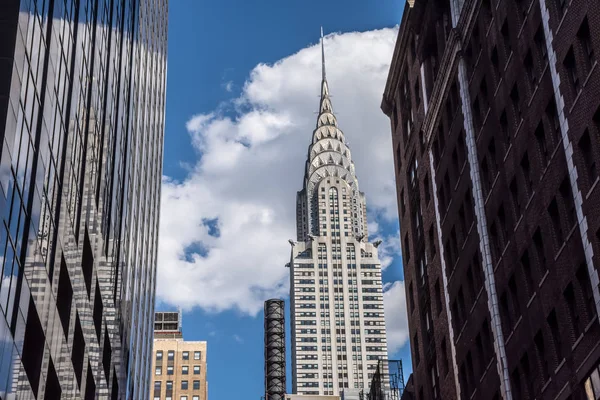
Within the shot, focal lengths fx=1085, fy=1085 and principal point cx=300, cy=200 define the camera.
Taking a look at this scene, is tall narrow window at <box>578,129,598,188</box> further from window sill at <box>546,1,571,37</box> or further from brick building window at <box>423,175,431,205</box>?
brick building window at <box>423,175,431,205</box>

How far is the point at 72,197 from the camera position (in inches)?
2178

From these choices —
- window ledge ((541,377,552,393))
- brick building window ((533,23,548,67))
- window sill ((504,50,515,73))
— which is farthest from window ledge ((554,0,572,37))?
window ledge ((541,377,552,393))

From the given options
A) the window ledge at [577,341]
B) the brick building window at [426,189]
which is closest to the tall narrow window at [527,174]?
the window ledge at [577,341]

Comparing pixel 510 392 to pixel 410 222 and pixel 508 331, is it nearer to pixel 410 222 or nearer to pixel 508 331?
pixel 508 331

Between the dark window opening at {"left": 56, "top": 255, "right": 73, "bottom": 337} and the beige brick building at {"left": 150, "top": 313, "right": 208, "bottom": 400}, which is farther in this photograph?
the beige brick building at {"left": 150, "top": 313, "right": 208, "bottom": 400}

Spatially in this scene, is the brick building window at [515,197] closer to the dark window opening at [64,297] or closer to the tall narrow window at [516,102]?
the tall narrow window at [516,102]

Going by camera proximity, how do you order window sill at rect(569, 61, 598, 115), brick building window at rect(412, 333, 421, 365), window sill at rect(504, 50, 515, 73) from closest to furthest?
window sill at rect(569, 61, 598, 115) < window sill at rect(504, 50, 515, 73) < brick building window at rect(412, 333, 421, 365)

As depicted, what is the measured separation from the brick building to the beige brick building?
10310 cm

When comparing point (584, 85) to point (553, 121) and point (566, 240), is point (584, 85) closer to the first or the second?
point (553, 121)

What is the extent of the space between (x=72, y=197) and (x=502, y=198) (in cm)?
2256

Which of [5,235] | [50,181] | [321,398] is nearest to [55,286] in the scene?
[50,181]

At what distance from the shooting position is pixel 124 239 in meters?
76.5

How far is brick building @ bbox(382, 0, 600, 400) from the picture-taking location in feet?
151

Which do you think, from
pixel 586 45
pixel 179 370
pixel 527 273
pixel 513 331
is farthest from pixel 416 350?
pixel 179 370
